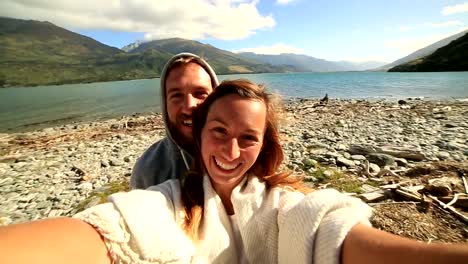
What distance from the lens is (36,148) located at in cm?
1722

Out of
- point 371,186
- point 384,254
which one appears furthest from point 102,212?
point 371,186

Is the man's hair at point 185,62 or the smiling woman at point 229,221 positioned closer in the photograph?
the smiling woman at point 229,221

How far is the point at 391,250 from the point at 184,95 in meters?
2.82

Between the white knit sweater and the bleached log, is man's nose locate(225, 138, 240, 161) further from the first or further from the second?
the bleached log

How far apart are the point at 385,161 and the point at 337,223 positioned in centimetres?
799

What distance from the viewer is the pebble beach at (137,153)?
339 inches

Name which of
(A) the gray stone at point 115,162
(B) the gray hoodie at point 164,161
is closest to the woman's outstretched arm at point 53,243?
(B) the gray hoodie at point 164,161

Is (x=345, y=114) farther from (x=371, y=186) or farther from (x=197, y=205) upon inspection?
(x=197, y=205)

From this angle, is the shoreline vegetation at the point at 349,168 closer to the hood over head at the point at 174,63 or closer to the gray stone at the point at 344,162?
the gray stone at the point at 344,162

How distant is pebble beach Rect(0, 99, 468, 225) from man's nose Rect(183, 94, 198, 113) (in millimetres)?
1432

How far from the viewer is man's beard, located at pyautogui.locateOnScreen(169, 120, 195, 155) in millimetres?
3756

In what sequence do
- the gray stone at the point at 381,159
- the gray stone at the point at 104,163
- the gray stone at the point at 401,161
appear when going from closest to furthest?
the gray stone at the point at 401,161 → the gray stone at the point at 381,159 → the gray stone at the point at 104,163

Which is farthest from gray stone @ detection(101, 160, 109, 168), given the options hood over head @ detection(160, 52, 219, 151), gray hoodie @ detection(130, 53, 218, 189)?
hood over head @ detection(160, 52, 219, 151)

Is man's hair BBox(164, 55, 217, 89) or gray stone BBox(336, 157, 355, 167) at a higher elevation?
man's hair BBox(164, 55, 217, 89)
